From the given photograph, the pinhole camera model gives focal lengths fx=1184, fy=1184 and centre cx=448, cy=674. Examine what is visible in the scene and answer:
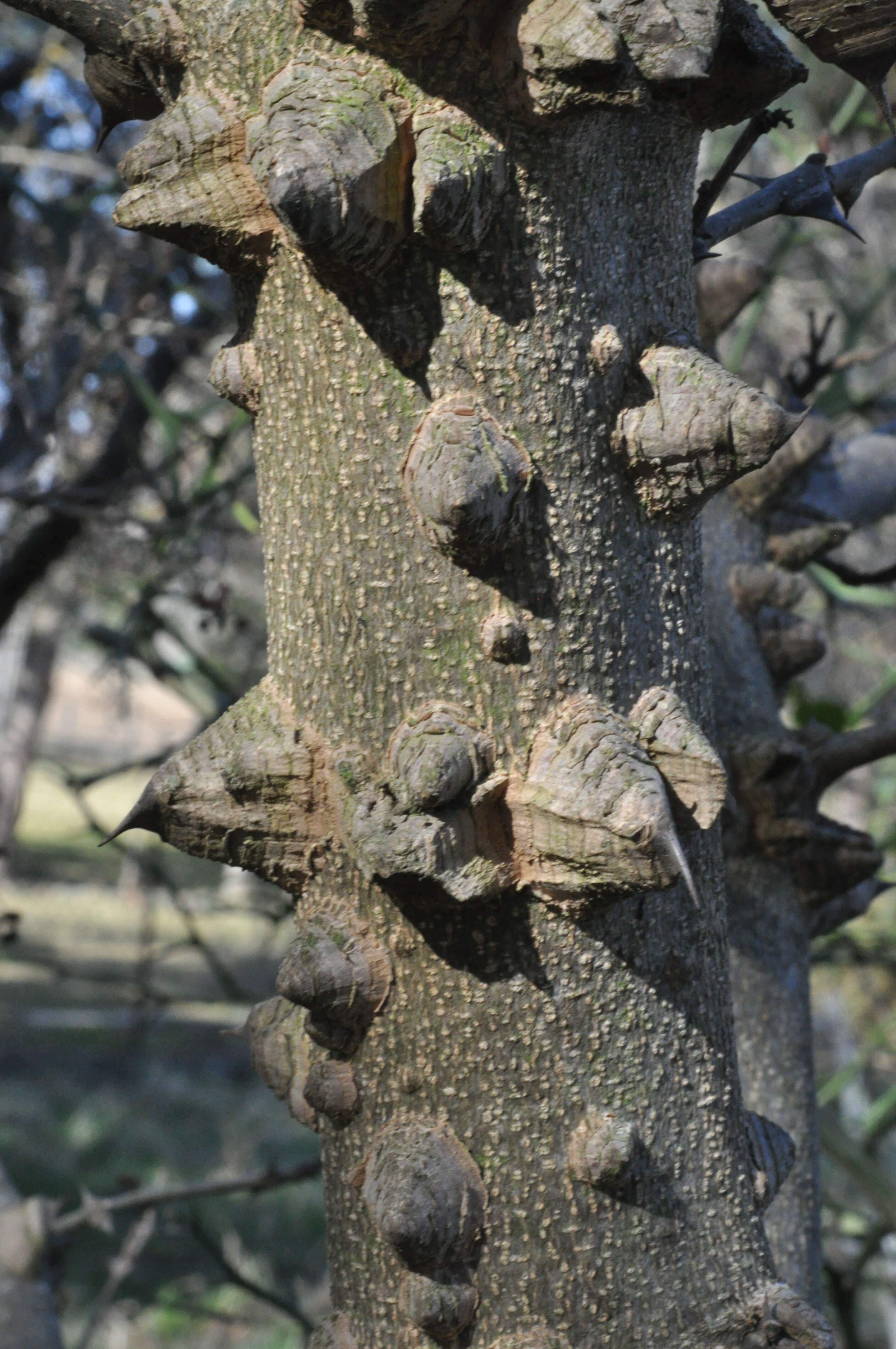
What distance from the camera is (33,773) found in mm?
15539

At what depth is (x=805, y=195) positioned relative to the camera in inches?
42.2

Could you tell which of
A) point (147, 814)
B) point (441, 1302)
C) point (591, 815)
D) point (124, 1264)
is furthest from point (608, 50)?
point (124, 1264)

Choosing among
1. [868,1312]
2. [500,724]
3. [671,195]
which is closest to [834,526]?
[671,195]

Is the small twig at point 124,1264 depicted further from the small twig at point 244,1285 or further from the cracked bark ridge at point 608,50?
the cracked bark ridge at point 608,50

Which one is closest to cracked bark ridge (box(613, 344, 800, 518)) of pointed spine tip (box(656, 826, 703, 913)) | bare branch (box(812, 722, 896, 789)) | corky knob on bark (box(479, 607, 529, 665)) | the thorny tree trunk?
the thorny tree trunk

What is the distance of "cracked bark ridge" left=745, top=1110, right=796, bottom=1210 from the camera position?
2.94 ft

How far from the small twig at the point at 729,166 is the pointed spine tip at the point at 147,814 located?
2.09ft

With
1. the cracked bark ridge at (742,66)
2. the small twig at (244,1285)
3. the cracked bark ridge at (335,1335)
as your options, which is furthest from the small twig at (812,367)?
the small twig at (244,1285)

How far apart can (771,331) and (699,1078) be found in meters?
6.02

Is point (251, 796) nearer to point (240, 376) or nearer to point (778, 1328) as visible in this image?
→ point (240, 376)

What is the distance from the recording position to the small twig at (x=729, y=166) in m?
1.00

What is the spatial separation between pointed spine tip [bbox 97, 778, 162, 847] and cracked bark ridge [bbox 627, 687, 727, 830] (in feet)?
1.10

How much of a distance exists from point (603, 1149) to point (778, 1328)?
21 centimetres

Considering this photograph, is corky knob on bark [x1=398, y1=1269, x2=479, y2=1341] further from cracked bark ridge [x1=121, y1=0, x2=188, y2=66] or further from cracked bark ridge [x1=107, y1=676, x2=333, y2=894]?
cracked bark ridge [x1=121, y1=0, x2=188, y2=66]
